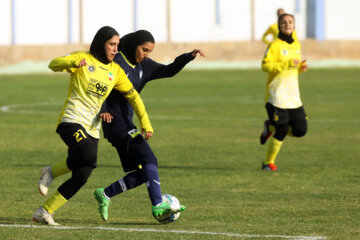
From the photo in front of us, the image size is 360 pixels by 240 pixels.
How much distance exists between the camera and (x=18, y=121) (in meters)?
23.2

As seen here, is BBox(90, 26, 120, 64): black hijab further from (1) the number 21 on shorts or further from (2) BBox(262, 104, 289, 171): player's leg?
(2) BBox(262, 104, 289, 171): player's leg

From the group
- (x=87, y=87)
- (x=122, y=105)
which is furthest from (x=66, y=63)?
(x=122, y=105)

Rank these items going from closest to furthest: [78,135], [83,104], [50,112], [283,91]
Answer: [78,135] < [83,104] < [283,91] < [50,112]

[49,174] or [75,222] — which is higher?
[49,174]

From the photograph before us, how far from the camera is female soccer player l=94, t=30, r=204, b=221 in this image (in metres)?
9.97

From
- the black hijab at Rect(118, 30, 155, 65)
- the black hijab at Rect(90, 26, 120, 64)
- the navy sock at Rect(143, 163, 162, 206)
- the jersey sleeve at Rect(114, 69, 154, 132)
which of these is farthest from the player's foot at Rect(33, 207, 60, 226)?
the black hijab at Rect(118, 30, 155, 65)

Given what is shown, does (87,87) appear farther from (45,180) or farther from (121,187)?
(121,187)

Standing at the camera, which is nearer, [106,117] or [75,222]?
[106,117]

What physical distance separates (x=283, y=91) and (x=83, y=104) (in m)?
5.65

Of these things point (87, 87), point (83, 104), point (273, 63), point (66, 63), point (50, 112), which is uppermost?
point (66, 63)

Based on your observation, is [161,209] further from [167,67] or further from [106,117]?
[167,67]

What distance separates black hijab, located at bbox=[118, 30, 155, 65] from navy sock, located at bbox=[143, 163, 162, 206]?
1.17 meters

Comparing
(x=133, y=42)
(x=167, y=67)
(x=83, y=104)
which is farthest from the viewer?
(x=167, y=67)

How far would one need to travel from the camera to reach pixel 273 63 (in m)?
14.7
